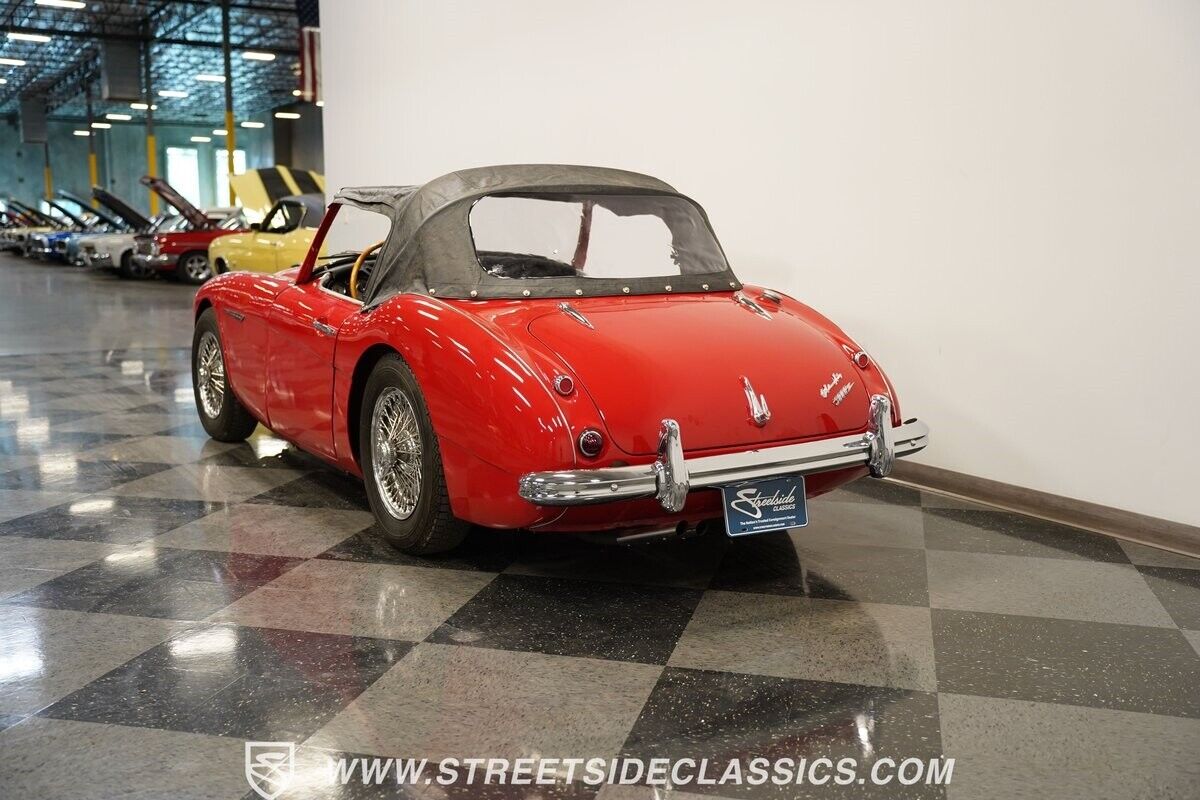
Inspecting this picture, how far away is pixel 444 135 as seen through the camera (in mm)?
8391

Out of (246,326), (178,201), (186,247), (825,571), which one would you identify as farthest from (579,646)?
(186,247)

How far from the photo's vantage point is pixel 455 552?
154 inches

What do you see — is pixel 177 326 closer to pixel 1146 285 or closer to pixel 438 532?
pixel 438 532

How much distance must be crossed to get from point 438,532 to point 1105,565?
8.03 ft

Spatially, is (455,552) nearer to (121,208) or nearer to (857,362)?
(857,362)

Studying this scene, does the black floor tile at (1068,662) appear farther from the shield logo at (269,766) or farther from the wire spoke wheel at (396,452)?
the wire spoke wheel at (396,452)

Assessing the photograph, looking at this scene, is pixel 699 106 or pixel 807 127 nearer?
pixel 807 127

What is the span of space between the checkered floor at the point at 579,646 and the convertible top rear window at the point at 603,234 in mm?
1096

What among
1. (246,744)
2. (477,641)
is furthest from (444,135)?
(246,744)

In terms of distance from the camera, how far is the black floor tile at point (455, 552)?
12.5 feet

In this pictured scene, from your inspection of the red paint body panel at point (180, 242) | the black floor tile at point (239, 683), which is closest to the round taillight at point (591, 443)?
the black floor tile at point (239, 683)

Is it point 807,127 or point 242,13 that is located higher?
point 242,13

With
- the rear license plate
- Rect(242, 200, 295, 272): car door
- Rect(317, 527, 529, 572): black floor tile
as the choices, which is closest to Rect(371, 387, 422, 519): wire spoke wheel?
Rect(317, 527, 529, 572): black floor tile

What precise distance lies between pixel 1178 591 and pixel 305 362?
3.42 m
